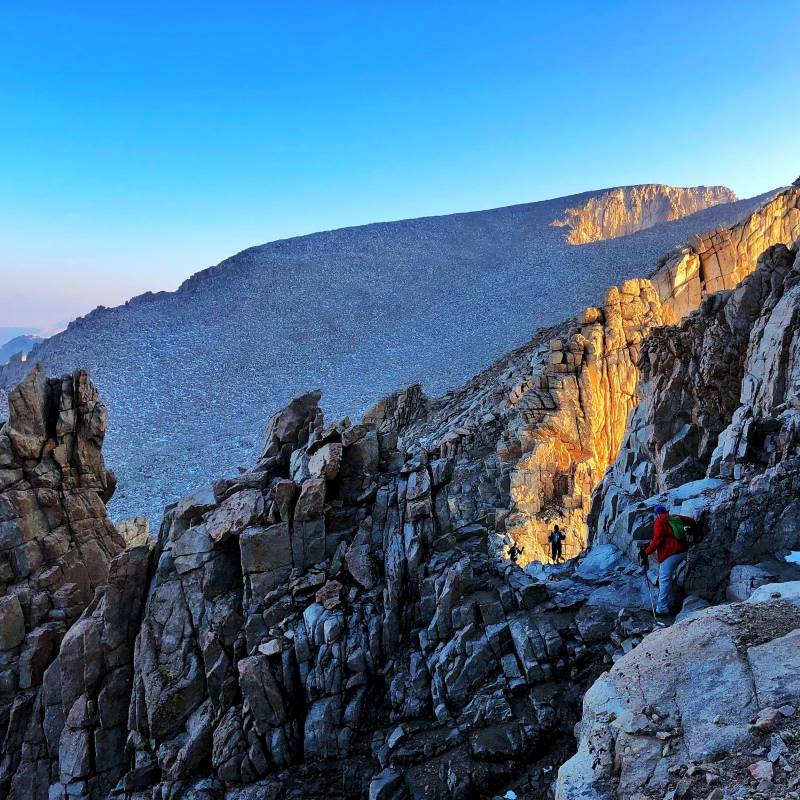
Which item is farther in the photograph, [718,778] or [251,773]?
[251,773]

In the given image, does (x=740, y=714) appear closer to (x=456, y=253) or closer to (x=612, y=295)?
(x=612, y=295)

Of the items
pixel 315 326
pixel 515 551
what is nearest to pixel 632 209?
pixel 315 326

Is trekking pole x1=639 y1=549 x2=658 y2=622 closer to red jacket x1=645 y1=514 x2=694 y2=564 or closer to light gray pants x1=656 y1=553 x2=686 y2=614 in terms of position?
light gray pants x1=656 y1=553 x2=686 y2=614

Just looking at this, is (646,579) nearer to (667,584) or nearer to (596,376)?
(667,584)

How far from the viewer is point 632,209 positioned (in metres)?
66.2

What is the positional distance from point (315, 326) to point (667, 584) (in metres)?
43.1

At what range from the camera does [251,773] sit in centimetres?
714

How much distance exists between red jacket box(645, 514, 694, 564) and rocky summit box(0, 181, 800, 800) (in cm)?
35

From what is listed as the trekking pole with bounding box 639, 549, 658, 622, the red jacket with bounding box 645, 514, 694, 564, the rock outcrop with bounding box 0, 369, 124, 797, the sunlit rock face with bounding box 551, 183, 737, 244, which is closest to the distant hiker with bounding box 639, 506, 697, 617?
the red jacket with bounding box 645, 514, 694, 564

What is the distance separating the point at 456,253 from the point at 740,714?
57816 millimetres

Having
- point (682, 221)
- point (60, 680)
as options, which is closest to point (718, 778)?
point (60, 680)

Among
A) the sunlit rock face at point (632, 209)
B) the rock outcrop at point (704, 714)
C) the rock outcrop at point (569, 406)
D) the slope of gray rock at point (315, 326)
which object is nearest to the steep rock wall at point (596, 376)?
the rock outcrop at point (569, 406)

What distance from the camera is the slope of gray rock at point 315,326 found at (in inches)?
1334

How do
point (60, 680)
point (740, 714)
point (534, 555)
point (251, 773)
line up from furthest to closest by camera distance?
1. point (534, 555)
2. point (60, 680)
3. point (251, 773)
4. point (740, 714)
